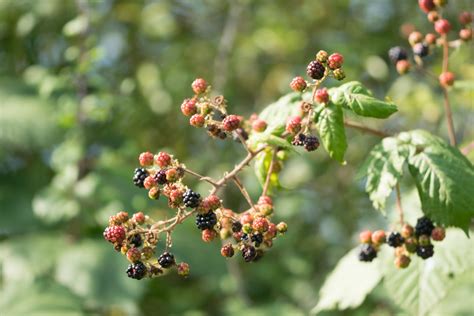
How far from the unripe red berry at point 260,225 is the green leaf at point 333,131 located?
0.38 m

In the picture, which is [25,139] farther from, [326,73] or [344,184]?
[326,73]

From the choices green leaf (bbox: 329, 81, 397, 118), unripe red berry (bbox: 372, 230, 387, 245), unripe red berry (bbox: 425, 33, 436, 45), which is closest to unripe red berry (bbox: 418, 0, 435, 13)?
unripe red berry (bbox: 425, 33, 436, 45)

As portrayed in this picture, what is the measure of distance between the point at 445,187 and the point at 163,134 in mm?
5710

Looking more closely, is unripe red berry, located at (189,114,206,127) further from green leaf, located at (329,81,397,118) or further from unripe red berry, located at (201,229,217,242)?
green leaf, located at (329,81,397,118)

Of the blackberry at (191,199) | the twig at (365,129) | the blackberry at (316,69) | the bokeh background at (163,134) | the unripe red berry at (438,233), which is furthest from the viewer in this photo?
the bokeh background at (163,134)

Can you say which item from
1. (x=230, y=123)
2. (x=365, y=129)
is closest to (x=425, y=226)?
(x=365, y=129)

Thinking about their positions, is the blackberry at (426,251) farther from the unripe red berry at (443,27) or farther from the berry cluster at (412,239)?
the unripe red berry at (443,27)

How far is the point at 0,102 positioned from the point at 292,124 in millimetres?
5390

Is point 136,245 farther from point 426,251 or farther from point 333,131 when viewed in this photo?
point 426,251

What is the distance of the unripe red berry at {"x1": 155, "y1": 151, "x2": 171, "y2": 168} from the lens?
99.6 inches

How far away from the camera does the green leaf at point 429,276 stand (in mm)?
3264

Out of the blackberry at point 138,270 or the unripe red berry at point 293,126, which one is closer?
the blackberry at point 138,270

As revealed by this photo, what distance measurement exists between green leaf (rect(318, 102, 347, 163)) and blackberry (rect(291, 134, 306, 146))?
0.10 m

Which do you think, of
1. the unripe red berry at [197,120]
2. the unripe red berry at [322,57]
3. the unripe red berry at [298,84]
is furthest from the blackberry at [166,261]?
the unripe red berry at [322,57]
